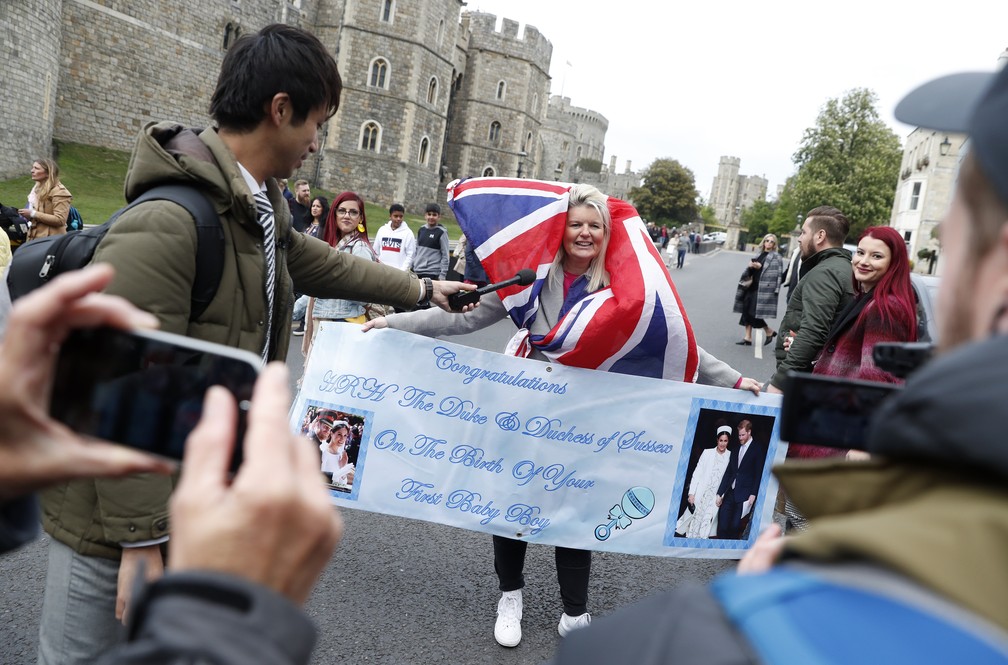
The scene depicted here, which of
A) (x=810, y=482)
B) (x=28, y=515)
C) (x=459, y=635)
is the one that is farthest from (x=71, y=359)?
(x=459, y=635)

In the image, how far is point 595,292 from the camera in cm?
345

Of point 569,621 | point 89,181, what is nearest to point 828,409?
point 569,621

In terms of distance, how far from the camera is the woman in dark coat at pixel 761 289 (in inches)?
503

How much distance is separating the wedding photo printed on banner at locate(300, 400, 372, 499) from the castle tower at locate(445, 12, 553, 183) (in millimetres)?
48979

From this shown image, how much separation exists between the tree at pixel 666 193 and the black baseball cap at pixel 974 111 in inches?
2753

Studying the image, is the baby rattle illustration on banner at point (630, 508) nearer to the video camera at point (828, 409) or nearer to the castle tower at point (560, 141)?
the video camera at point (828, 409)

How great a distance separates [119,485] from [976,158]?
1888 mm

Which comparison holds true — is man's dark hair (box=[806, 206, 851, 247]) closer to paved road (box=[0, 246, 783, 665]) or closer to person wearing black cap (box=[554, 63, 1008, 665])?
paved road (box=[0, 246, 783, 665])

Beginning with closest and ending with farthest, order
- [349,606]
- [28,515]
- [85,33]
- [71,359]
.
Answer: [71,359] < [28,515] < [349,606] < [85,33]

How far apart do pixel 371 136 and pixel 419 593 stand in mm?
42354

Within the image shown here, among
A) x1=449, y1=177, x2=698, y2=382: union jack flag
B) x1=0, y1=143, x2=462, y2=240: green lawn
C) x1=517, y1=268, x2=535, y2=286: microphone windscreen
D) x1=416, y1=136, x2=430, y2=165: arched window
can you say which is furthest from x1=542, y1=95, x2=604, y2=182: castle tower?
x1=517, y1=268, x2=535, y2=286: microphone windscreen

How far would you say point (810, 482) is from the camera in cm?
85

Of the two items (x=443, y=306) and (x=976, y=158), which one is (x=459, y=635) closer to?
(x=443, y=306)

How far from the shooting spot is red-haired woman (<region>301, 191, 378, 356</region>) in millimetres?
7777
